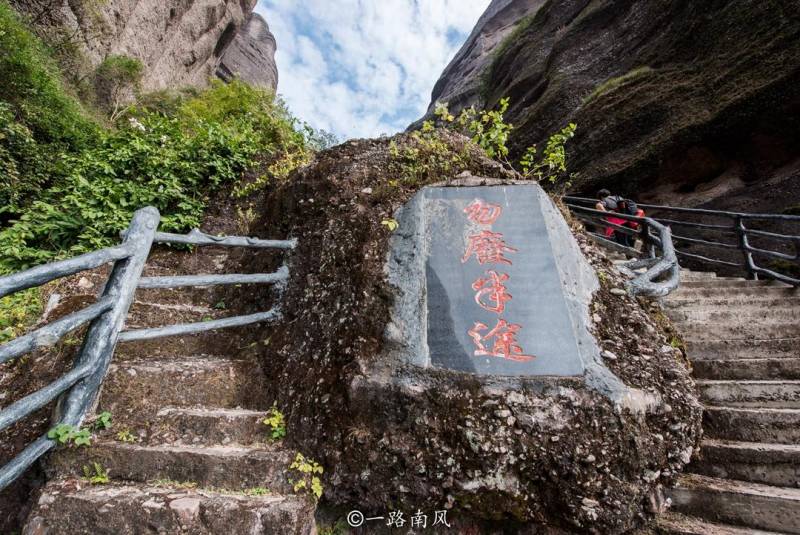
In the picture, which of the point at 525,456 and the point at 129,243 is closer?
the point at 525,456

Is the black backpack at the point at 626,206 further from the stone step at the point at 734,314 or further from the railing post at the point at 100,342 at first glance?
the railing post at the point at 100,342

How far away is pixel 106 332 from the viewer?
1.87m

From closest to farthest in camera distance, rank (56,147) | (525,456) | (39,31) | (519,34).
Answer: (525,456) < (56,147) < (39,31) < (519,34)

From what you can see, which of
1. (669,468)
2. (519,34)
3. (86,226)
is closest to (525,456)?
(669,468)

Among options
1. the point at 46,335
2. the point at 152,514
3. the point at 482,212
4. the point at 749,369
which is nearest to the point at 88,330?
the point at 46,335

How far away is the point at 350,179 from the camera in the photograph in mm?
3271

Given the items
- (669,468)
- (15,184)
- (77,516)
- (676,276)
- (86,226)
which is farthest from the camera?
(15,184)

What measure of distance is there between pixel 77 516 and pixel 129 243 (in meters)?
1.38

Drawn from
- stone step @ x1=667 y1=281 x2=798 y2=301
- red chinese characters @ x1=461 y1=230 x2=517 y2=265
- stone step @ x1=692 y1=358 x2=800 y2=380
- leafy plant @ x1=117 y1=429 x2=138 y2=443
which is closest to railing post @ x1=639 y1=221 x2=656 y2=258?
stone step @ x1=667 y1=281 x2=798 y2=301

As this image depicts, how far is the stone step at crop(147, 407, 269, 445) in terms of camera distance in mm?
2021

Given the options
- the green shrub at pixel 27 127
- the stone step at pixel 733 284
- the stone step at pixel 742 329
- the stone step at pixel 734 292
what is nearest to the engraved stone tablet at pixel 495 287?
the stone step at pixel 742 329

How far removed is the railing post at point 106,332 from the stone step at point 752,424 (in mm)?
3889

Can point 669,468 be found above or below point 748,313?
below

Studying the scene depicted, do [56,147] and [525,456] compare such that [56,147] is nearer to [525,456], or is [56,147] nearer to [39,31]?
[39,31]
